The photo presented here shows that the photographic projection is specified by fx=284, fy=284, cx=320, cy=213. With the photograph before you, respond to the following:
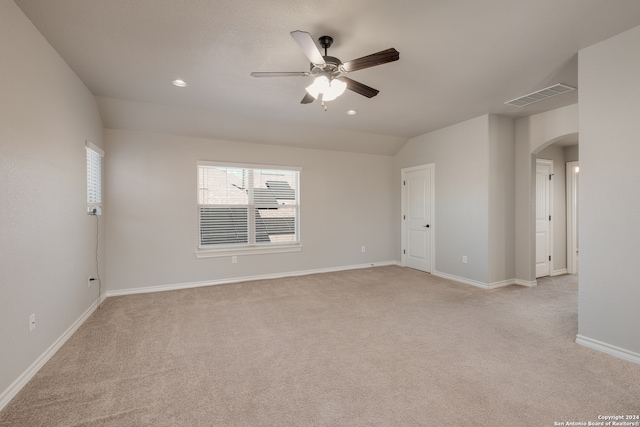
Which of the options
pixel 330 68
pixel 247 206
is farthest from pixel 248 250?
pixel 330 68

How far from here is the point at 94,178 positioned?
12.1 ft

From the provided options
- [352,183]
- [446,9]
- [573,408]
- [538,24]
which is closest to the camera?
[573,408]

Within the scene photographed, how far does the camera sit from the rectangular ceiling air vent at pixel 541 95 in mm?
3289

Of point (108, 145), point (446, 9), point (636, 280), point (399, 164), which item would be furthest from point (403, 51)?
point (108, 145)

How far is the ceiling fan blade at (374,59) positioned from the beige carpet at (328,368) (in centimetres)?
237

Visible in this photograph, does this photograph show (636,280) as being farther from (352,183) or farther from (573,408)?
(352,183)

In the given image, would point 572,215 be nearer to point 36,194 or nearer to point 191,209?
point 191,209

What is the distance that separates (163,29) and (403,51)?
2038 mm

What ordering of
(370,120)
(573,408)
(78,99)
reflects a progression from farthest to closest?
(370,120), (78,99), (573,408)

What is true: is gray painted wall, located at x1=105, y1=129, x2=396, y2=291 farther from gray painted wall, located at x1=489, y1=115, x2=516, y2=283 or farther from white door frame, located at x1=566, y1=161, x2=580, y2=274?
white door frame, located at x1=566, y1=161, x2=580, y2=274

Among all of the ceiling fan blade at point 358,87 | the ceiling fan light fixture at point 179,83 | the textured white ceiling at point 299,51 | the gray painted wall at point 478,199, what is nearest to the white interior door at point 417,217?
the gray painted wall at point 478,199

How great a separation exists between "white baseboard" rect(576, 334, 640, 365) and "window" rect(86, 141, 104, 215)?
541 centimetres

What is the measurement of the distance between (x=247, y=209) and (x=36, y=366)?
3.32m

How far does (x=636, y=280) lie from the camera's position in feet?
7.54
